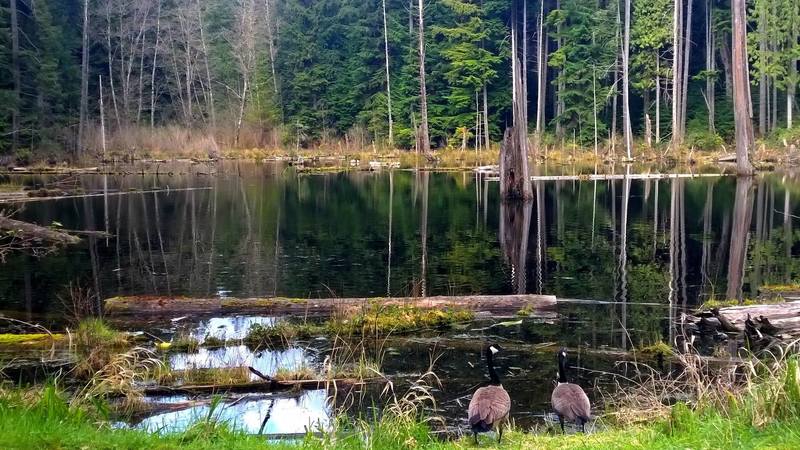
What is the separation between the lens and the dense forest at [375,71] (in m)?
49.6

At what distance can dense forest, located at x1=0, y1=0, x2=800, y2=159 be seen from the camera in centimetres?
4959

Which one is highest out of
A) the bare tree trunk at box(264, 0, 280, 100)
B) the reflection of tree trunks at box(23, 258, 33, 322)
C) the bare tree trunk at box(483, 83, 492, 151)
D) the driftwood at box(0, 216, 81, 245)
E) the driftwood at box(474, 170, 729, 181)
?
the bare tree trunk at box(264, 0, 280, 100)

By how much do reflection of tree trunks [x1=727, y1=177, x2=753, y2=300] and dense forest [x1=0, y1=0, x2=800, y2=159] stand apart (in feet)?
63.7

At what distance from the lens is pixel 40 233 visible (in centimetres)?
2083

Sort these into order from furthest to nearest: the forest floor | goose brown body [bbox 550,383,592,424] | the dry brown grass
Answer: goose brown body [bbox 550,383,592,424], the dry brown grass, the forest floor

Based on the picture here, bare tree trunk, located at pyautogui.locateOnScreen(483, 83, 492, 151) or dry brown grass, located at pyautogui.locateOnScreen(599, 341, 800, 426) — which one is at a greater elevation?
bare tree trunk, located at pyautogui.locateOnScreen(483, 83, 492, 151)

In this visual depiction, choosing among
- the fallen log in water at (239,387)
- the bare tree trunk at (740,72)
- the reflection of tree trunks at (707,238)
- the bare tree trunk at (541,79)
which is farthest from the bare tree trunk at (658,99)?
the fallen log in water at (239,387)

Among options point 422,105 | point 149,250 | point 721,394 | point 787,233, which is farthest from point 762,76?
point 721,394

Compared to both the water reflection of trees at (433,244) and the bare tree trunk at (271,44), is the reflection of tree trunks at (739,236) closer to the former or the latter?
the water reflection of trees at (433,244)

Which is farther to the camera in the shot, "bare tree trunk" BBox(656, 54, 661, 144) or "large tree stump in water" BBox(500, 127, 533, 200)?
"bare tree trunk" BBox(656, 54, 661, 144)

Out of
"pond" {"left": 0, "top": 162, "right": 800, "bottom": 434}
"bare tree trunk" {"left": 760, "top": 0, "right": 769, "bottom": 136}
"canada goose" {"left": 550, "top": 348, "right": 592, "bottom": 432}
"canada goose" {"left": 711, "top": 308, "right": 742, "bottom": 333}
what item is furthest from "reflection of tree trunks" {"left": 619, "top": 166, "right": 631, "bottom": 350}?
"bare tree trunk" {"left": 760, "top": 0, "right": 769, "bottom": 136}

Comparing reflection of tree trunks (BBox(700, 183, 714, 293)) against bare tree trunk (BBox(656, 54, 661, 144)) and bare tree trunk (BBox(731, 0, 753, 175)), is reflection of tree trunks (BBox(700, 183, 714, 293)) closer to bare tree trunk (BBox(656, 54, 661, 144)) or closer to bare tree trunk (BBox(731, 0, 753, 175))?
bare tree trunk (BBox(731, 0, 753, 175))

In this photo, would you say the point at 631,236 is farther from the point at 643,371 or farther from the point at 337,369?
the point at 337,369

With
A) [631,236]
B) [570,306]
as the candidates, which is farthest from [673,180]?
[570,306]
